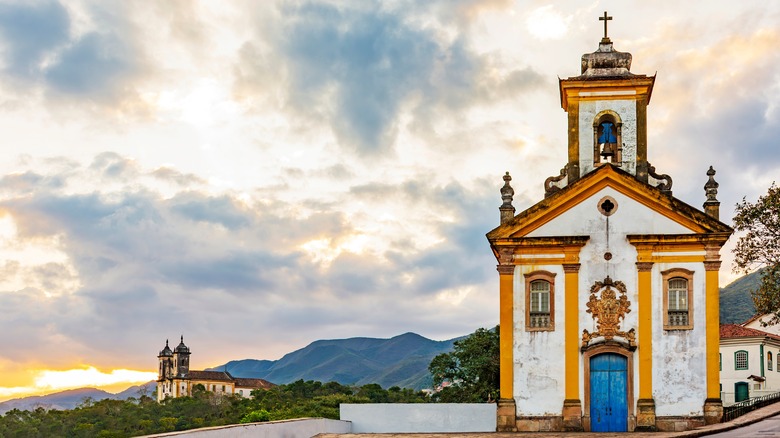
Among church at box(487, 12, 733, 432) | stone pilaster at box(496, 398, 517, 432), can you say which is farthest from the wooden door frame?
stone pilaster at box(496, 398, 517, 432)

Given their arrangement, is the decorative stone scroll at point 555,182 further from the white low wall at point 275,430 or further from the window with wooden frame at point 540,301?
the white low wall at point 275,430

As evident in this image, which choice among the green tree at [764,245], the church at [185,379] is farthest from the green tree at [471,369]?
the church at [185,379]

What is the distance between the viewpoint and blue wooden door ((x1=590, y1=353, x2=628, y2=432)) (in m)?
26.7

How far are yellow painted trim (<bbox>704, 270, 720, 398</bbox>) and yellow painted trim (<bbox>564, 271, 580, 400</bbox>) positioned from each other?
336 cm

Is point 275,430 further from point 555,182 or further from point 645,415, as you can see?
point 555,182

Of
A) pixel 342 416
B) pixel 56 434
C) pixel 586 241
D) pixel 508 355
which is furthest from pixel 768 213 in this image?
pixel 56 434

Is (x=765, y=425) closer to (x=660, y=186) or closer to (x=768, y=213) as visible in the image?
(x=660, y=186)

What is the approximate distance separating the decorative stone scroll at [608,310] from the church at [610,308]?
0.09 feet

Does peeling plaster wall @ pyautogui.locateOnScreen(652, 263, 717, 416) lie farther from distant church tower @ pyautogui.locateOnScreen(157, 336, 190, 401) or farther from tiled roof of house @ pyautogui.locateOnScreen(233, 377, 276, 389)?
distant church tower @ pyautogui.locateOnScreen(157, 336, 190, 401)

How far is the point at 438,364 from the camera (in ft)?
129

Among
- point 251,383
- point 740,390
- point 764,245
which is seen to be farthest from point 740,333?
point 251,383

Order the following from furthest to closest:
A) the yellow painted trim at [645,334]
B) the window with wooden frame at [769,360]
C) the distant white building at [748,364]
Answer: the window with wooden frame at [769,360]
the distant white building at [748,364]
the yellow painted trim at [645,334]

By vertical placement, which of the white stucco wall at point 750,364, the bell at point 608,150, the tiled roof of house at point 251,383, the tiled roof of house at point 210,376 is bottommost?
the tiled roof of house at point 251,383

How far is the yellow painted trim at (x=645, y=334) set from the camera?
26.7m
